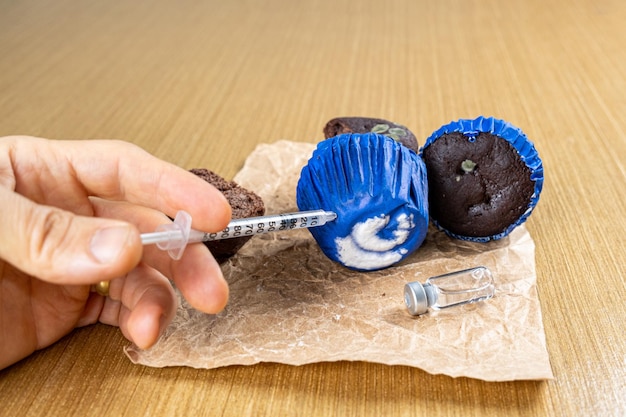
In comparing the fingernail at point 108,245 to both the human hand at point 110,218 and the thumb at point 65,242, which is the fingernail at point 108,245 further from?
the human hand at point 110,218

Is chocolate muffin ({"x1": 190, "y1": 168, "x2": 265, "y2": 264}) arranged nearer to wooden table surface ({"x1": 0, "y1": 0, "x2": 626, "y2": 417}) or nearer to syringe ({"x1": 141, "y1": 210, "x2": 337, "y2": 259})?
syringe ({"x1": 141, "y1": 210, "x2": 337, "y2": 259})

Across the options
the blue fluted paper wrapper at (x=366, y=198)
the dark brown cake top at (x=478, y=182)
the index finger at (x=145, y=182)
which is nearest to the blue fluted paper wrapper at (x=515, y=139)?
the dark brown cake top at (x=478, y=182)

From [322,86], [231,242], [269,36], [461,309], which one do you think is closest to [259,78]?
[322,86]

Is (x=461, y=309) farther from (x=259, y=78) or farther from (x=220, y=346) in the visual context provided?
(x=259, y=78)

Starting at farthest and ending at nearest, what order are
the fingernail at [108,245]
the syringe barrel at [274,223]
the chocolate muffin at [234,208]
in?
the chocolate muffin at [234,208]
the syringe barrel at [274,223]
the fingernail at [108,245]

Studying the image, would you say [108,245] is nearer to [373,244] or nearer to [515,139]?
[373,244]

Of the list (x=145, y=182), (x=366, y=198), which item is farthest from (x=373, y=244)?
(x=145, y=182)

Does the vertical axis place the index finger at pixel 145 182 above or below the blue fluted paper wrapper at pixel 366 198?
above
